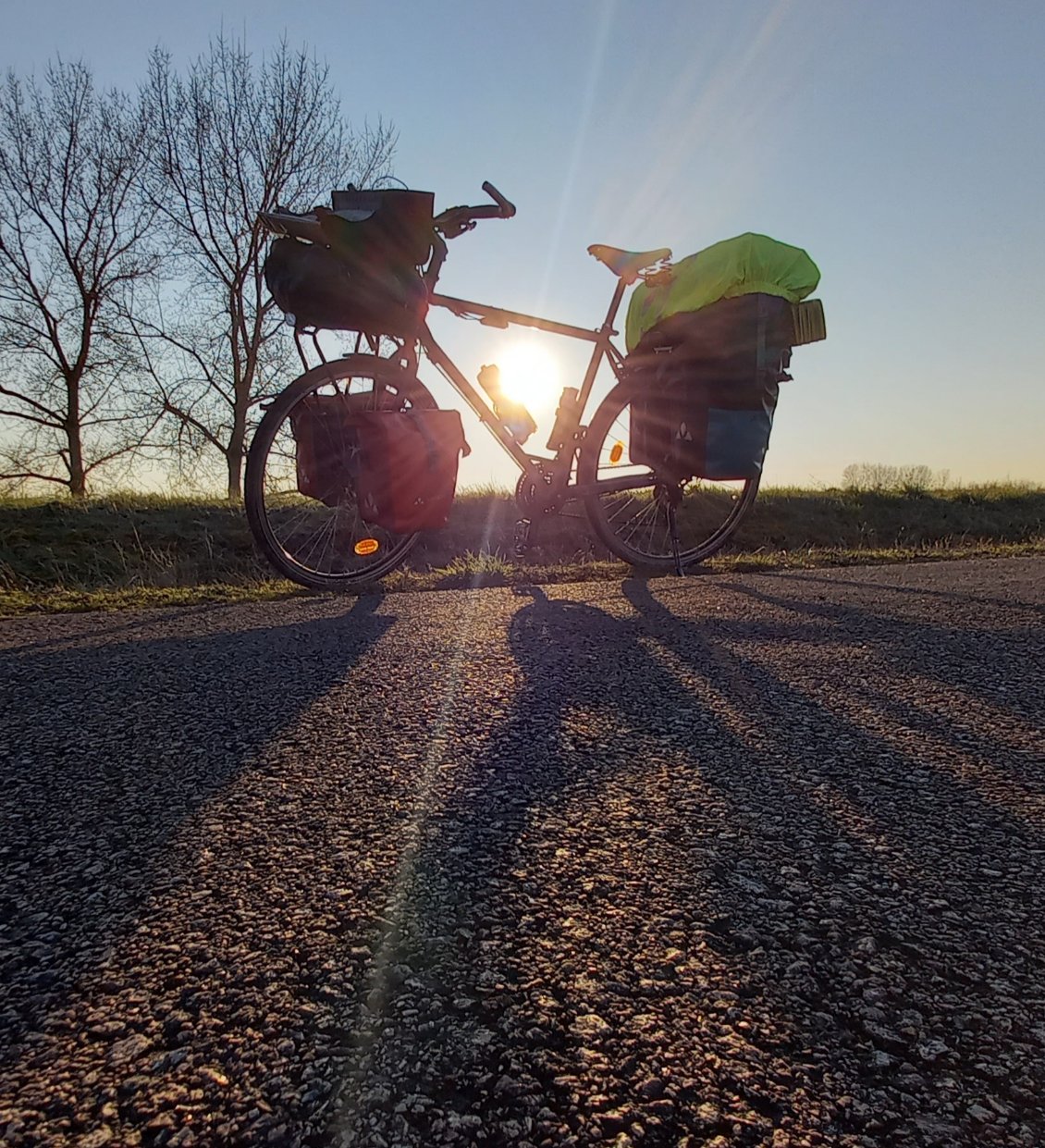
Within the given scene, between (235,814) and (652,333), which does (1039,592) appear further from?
(235,814)

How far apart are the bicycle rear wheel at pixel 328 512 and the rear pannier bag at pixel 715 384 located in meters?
1.19

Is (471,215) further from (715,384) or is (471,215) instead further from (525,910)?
(525,910)

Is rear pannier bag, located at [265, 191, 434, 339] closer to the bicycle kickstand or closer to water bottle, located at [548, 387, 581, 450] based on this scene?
water bottle, located at [548, 387, 581, 450]

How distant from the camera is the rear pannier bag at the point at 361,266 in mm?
3285

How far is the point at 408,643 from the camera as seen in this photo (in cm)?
231

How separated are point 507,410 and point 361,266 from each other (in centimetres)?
105

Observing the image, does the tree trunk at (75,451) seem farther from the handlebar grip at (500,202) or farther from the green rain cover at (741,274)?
the green rain cover at (741,274)

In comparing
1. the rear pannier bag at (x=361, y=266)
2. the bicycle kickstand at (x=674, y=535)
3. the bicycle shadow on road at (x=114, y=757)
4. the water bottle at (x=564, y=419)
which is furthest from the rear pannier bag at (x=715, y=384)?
the bicycle shadow on road at (x=114, y=757)

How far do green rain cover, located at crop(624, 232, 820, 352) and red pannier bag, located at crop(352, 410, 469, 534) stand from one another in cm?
127

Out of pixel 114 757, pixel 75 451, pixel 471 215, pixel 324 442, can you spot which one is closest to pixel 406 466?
pixel 324 442

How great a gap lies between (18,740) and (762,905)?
1.37m

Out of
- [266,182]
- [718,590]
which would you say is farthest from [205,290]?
[718,590]

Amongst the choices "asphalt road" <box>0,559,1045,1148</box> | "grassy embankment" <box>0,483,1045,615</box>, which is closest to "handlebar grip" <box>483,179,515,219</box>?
"grassy embankment" <box>0,483,1045,615</box>

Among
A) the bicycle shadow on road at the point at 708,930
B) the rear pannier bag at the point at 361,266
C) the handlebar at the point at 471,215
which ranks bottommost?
the bicycle shadow on road at the point at 708,930
